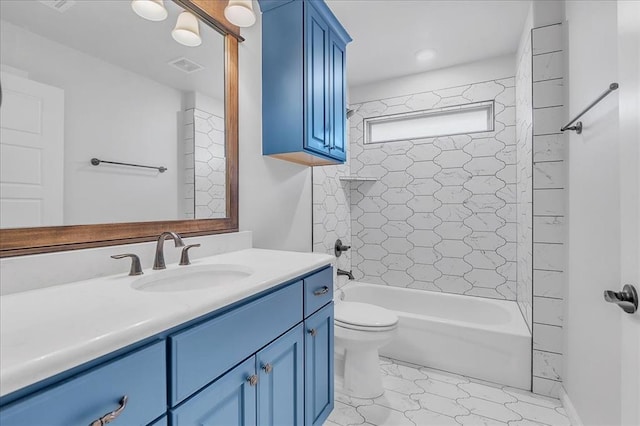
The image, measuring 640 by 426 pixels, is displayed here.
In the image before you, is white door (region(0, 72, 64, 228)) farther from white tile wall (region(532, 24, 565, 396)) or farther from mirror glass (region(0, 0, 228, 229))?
white tile wall (region(532, 24, 565, 396))

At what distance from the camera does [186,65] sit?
1.40 m

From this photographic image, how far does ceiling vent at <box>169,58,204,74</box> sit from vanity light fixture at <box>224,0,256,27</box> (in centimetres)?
29

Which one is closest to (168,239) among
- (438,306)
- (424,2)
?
(424,2)

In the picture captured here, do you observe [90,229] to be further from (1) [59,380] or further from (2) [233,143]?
(2) [233,143]

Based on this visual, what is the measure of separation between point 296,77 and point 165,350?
4.76 feet

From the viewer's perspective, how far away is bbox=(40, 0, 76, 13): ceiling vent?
0.97m

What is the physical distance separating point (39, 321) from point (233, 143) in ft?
3.75

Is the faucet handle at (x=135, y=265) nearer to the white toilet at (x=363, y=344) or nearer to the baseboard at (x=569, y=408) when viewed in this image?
the white toilet at (x=363, y=344)

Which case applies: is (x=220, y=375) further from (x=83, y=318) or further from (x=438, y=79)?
(x=438, y=79)

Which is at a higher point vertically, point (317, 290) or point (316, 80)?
point (316, 80)

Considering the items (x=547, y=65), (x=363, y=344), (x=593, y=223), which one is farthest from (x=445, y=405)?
(x=547, y=65)

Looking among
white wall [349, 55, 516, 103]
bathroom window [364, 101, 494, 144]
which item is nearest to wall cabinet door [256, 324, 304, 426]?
bathroom window [364, 101, 494, 144]

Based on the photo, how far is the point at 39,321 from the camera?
0.65 m

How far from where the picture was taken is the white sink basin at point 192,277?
1.11 meters
